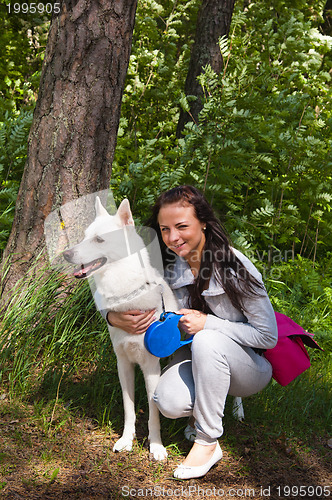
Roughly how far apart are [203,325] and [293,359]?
584 mm

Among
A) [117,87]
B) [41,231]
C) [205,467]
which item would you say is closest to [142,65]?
[117,87]

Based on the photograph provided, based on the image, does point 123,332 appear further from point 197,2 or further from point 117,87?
point 197,2

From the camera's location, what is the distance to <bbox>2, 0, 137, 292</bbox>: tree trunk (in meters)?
3.19

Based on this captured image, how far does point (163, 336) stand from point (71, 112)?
6.11 ft

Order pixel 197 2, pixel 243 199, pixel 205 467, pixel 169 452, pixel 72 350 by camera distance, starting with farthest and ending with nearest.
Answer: pixel 197 2, pixel 243 199, pixel 72 350, pixel 169 452, pixel 205 467

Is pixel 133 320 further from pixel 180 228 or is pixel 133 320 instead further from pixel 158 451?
pixel 158 451

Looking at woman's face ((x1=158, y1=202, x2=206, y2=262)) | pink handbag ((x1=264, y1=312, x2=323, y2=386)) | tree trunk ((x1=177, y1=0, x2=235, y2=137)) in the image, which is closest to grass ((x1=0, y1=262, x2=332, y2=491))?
pink handbag ((x1=264, y1=312, x2=323, y2=386))

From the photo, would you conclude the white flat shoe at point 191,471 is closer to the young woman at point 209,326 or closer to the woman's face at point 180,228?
the young woman at point 209,326

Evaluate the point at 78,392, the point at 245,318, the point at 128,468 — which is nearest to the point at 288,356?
the point at 245,318

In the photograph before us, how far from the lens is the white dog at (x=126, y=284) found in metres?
2.38

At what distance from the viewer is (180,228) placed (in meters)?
2.39

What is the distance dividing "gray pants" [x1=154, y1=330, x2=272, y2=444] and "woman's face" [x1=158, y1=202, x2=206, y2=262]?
1.56ft

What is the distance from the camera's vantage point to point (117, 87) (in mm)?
3355

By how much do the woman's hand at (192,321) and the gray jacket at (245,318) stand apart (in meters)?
0.03
